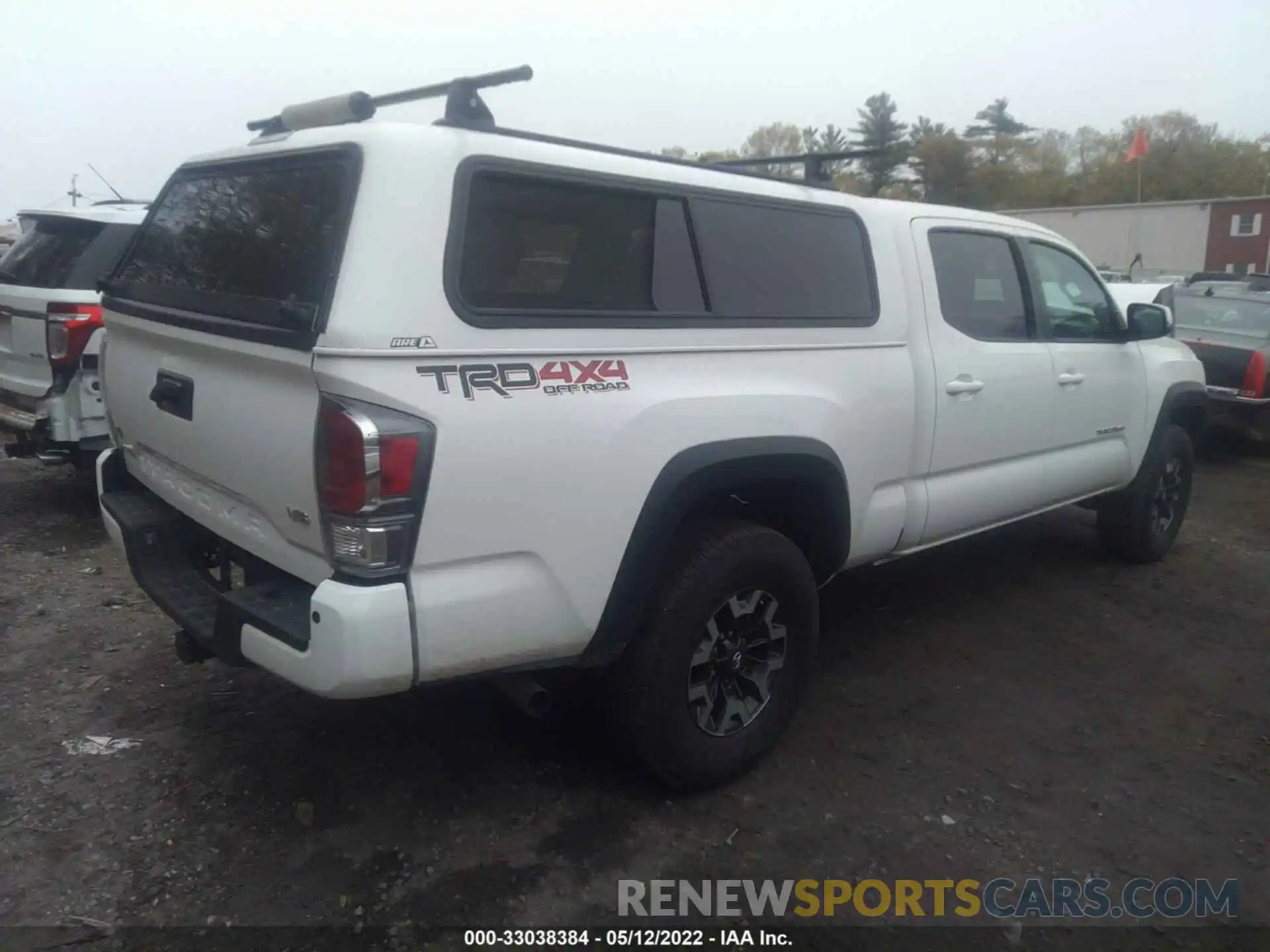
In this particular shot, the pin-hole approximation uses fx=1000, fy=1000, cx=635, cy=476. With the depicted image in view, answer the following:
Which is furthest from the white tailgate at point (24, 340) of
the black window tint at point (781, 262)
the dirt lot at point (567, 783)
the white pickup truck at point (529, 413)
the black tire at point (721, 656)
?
the black tire at point (721, 656)

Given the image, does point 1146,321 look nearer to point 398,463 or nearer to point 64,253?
point 398,463

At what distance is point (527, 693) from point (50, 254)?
182 inches

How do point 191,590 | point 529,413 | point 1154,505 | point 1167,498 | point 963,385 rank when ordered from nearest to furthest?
point 529,413
point 191,590
point 963,385
point 1154,505
point 1167,498

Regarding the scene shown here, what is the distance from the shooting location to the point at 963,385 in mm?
4051

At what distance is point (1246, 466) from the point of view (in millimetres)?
8891

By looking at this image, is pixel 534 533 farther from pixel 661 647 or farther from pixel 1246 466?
pixel 1246 466

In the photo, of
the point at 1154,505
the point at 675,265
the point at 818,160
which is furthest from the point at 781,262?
the point at 1154,505

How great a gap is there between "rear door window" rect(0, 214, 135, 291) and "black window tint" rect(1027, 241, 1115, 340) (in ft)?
16.3

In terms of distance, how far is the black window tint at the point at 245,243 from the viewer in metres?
2.58

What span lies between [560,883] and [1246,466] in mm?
8373

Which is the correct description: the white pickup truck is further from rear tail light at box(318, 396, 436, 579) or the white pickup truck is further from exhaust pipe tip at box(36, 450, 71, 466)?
exhaust pipe tip at box(36, 450, 71, 466)

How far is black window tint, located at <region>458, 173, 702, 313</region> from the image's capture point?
262 centimetres

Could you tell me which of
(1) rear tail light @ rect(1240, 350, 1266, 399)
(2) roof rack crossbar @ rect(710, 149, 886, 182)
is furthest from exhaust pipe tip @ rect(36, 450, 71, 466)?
(1) rear tail light @ rect(1240, 350, 1266, 399)

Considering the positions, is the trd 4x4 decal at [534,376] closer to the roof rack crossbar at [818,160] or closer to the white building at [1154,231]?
the roof rack crossbar at [818,160]
